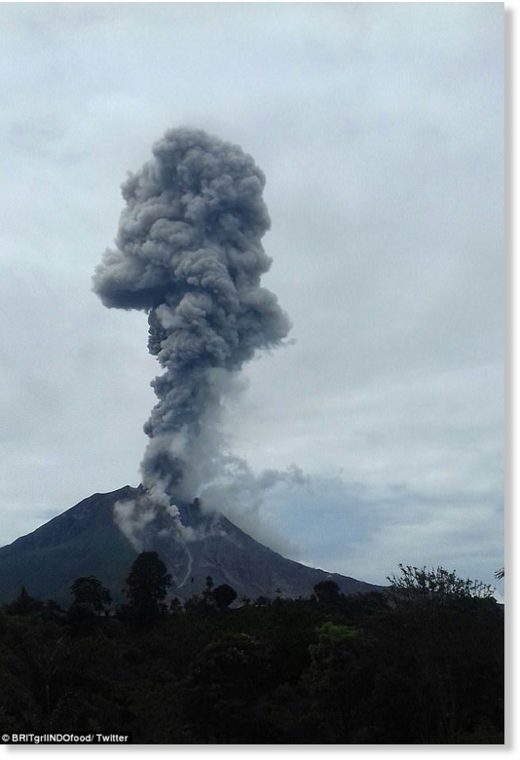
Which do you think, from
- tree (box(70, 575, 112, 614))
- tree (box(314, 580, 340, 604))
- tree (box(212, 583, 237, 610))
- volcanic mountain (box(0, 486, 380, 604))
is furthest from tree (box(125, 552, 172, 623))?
volcanic mountain (box(0, 486, 380, 604))

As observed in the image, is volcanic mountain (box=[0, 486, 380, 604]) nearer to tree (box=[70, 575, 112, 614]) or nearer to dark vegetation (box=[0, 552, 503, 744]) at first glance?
tree (box=[70, 575, 112, 614])

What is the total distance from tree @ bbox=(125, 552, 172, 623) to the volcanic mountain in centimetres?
2344

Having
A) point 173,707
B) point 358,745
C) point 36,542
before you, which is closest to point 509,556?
point 358,745

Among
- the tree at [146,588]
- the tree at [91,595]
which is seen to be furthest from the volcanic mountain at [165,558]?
the tree at [91,595]

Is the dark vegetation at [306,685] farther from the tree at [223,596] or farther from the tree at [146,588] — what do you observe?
the tree at [223,596]

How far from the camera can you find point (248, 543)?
87750 mm

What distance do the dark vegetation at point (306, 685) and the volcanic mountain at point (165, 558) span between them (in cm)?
4677

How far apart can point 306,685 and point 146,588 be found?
22519mm

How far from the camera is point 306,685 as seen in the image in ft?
71.8

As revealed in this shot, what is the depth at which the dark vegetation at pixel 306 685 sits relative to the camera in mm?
18141

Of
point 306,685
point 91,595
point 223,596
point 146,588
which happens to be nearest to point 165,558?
point 223,596

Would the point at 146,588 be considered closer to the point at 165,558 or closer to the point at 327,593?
the point at 327,593

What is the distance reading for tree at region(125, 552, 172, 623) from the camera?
40.9m

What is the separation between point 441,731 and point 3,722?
29.2 feet
